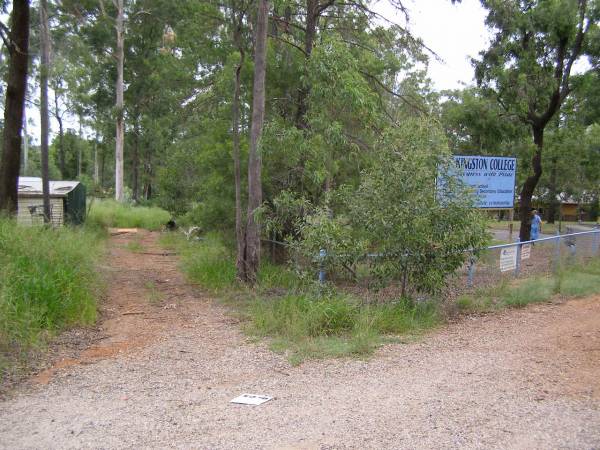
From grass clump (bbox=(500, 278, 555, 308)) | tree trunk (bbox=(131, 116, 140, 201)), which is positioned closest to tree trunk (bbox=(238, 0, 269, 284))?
grass clump (bbox=(500, 278, 555, 308))

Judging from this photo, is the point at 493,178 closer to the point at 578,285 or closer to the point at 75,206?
the point at 578,285

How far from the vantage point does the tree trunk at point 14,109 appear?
13.8 m

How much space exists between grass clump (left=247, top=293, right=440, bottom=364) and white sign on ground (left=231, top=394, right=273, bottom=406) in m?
1.31

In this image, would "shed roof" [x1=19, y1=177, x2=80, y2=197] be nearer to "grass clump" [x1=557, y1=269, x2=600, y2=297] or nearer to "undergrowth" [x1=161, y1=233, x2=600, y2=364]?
"undergrowth" [x1=161, y1=233, x2=600, y2=364]

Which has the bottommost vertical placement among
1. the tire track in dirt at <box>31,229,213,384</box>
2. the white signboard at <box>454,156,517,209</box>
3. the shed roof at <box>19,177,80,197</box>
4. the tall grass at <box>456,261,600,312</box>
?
the tire track in dirt at <box>31,229,213,384</box>

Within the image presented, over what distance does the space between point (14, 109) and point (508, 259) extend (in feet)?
41.1

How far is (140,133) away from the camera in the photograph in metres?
47.2

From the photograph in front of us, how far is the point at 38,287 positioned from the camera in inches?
311

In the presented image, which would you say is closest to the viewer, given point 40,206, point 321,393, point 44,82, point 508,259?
point 321,393

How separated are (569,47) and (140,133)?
37076mm

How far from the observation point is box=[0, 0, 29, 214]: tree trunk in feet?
45.2

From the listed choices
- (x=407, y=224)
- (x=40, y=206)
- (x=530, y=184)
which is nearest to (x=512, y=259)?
(x=407, y=224)

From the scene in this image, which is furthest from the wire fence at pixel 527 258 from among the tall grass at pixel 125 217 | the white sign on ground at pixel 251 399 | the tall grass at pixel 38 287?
the tall grass at pixel 125 217

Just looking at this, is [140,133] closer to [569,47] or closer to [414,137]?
[569,47]
